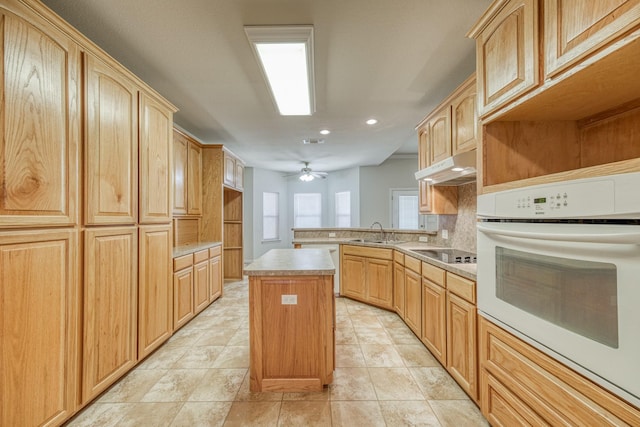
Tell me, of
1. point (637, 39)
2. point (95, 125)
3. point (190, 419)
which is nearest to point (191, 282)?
point (190, 419)

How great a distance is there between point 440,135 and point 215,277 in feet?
11.7

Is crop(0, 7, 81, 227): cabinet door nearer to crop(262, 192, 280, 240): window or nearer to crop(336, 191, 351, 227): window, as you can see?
crop(262, 192, 280, 240): window

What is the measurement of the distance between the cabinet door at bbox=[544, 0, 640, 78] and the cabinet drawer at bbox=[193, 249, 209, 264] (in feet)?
11.8

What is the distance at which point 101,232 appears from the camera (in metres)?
1.84

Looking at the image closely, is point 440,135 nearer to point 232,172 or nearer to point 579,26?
point 579,26

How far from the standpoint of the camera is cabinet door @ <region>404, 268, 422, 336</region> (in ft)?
8.75

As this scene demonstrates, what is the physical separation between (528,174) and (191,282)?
3.44 metres

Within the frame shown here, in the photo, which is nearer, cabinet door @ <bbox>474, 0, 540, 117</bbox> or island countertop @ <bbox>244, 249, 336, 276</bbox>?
cabinet door @ <bbox>474, 0, 540, 117</bbox>

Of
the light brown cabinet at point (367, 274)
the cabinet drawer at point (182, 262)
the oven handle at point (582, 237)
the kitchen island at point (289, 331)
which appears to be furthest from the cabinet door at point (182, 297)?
the oven handle at point (582, 237)

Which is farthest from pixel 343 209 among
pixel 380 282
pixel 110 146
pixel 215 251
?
pixel 110 146

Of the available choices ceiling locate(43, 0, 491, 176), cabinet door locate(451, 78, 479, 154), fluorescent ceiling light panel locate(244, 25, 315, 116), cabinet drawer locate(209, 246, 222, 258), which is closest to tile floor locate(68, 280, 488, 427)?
cabinet drawer locate(209, 246, 222, 258)

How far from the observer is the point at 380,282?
3.63 metres

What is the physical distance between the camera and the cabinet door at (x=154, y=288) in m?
2.28

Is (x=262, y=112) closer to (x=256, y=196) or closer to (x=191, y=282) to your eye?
(x=191, y=282)
